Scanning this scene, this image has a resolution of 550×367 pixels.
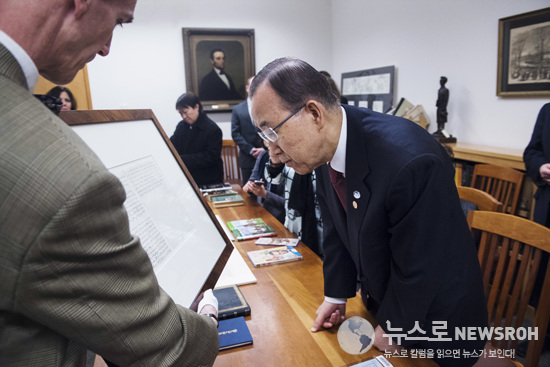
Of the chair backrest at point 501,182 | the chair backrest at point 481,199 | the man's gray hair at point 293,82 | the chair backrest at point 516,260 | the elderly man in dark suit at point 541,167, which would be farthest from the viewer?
the chair backrest at point 501,182

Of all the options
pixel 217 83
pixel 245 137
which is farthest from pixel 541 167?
pixel 217 83

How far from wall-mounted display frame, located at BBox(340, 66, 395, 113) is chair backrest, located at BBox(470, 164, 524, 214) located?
175cm

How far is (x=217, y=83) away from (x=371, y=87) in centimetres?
215

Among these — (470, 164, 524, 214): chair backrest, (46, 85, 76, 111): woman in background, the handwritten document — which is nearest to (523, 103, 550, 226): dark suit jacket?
(470, 164, 524, 214): chair backrest

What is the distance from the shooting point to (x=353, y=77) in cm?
516

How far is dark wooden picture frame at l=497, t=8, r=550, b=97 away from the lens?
2.72m

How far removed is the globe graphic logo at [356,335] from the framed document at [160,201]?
41 centimetres

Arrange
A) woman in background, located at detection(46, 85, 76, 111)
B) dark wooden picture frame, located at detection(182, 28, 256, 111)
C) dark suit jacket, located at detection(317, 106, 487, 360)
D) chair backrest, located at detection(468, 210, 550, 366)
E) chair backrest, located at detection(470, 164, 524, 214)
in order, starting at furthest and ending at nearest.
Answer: dark wooden picture frame, located at detection(182, 28, 256, 111) → woman in background, located at detection(46, 85, 76, 111) → chair backrest, located at detection(470, 164, 524, 214) → chair backrest, located at detection(468, 210, 550, 366) → dark suit jacket, located at detection(317, 106, 487, 360)

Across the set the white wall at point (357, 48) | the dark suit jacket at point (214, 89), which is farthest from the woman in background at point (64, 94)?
the dark suit jacket at point (214, 89)

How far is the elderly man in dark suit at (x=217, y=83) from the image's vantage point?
5227 mm

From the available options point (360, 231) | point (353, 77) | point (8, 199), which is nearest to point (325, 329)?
point (360, 231)

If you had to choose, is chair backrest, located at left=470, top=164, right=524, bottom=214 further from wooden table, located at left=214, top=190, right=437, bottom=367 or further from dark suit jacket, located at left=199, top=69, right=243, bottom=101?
dark suit jacket, located at left=199, top=69, right=243, bottom=101

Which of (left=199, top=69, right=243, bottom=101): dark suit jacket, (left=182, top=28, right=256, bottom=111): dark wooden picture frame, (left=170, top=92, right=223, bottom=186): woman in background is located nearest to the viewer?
(left=170, top=92, right=223, bottom=186): woman in background

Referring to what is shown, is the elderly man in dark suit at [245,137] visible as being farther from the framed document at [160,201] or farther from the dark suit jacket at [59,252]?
the dark suit jacket at [59,252]
